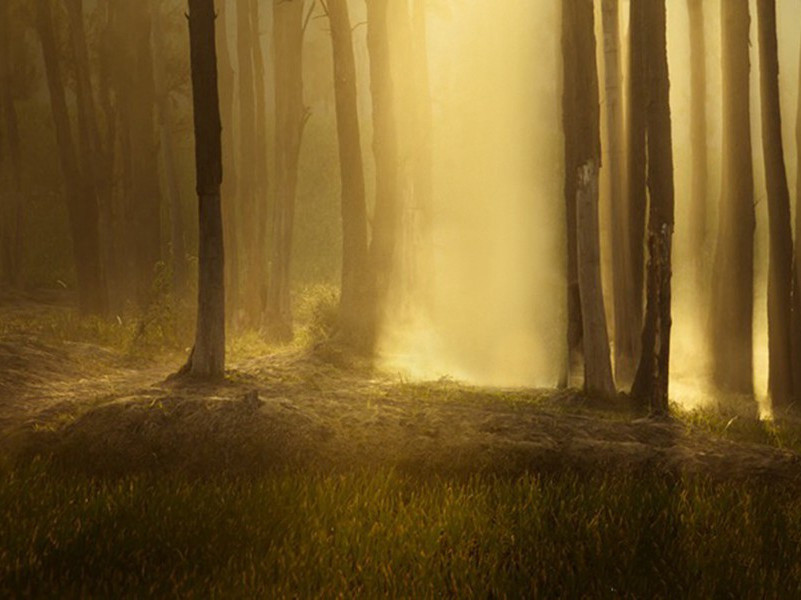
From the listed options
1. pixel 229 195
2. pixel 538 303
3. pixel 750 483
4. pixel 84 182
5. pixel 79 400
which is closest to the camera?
pixel 750 483

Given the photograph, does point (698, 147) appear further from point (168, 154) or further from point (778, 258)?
point (168, 154)

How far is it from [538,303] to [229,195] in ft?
28.5

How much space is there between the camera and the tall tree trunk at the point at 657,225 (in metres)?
11.1

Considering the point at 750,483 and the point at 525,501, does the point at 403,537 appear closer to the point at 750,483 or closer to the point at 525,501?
the point at 525,501

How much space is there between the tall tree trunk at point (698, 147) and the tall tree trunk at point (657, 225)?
23.4 ft

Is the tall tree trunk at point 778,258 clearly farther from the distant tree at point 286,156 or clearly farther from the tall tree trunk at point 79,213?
the tall tree trunk at point 79,213

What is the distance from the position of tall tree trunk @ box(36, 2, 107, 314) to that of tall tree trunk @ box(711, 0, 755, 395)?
12904 mm

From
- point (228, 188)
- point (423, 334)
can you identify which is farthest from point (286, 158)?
point (423, 334)

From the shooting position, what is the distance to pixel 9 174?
24203 millimetres

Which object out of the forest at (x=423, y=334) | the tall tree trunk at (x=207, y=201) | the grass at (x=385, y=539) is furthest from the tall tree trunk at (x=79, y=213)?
the grass at (x=385, y=539)

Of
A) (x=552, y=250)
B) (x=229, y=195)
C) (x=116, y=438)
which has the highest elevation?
(x=229, y=195)

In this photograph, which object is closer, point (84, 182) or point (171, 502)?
point (171, 502)

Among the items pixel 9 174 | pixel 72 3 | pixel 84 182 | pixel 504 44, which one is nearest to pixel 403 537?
pixel 84 182

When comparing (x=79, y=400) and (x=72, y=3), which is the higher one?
(x=72, y=3)
